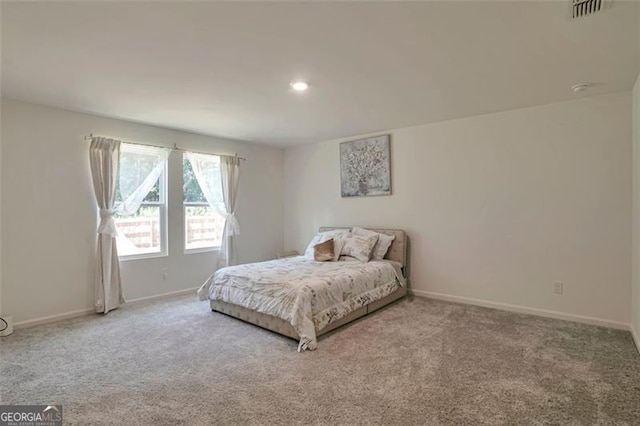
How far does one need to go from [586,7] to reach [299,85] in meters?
2.04

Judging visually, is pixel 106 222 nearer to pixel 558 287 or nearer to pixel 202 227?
pixel 202 227

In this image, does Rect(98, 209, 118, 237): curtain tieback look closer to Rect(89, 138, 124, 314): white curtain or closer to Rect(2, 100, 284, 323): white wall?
Rect(89, 138, 124, 314): white curtain

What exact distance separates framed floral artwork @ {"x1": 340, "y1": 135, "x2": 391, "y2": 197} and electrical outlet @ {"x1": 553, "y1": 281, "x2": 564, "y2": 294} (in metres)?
2.25

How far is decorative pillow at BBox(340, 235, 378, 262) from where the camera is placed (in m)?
4.29

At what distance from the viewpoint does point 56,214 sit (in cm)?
360

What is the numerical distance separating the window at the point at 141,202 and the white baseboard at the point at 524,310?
3.67 metres

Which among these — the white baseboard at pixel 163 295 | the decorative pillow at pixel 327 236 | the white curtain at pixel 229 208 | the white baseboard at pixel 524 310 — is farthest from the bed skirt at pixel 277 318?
the white curtain at pixel 229 208

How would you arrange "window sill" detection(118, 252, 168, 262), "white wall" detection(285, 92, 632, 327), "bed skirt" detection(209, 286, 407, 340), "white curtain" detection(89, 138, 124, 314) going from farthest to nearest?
1. "window sill" detection(118, 252, 168, 262)
2. "white curtain" detection(89, 138, 124, 314)
3. "white wall" detection(285, 92, 632, 327)
4. "bed skirt" detection(209, 286, 407, 340)

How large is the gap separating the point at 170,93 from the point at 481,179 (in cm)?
363

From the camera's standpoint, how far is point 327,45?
224 cm

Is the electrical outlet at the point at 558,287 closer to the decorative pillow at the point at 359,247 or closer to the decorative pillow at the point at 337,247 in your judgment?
the decorative pillow at the point at 359,247

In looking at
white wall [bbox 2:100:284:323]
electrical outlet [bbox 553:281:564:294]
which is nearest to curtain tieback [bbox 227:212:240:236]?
white wall [bbox 2:100:284:323]

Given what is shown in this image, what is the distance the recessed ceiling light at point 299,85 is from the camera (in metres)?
2.89

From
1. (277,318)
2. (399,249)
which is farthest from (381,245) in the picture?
(277,318)
